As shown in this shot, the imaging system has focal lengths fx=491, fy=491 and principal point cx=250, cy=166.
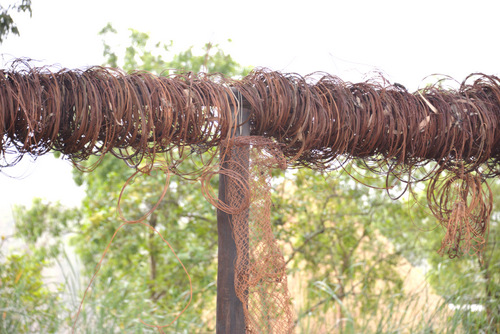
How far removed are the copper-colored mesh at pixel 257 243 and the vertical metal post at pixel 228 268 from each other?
20 mm

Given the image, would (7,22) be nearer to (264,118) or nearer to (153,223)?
(264,118)

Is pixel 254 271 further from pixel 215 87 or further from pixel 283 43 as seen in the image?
pixel 283 43

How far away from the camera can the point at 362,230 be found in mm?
3990

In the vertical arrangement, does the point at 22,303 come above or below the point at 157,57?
below

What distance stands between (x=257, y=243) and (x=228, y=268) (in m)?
0.11

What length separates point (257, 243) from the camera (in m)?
1.17

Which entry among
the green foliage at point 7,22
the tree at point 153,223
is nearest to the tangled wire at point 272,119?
the green foliage at point 7,22

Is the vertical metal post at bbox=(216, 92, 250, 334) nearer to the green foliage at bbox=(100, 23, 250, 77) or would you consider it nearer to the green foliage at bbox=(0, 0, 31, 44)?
the green foliage at bbox=(0, 0, 31, 44)

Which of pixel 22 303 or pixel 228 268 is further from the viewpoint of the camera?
pixel 22 303

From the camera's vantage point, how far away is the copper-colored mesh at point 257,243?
114cm

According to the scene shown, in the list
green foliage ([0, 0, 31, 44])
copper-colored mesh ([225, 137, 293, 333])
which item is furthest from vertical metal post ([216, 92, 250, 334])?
green foliage ([0, 0, 31, 44])

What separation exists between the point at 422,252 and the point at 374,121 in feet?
10.6

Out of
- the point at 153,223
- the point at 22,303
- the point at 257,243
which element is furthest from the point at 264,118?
the point at 153,223

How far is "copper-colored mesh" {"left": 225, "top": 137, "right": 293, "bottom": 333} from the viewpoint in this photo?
1142mm
